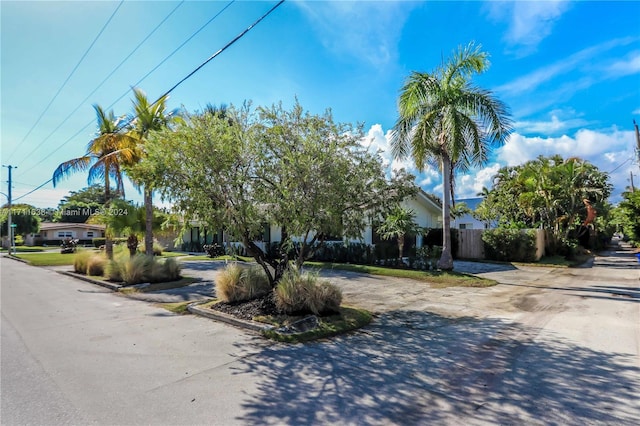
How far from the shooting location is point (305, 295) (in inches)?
290

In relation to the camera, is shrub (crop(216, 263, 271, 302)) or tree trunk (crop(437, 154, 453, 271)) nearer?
shrub (crop(216, 263, 271, 302))

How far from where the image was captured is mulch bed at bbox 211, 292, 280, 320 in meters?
7.58

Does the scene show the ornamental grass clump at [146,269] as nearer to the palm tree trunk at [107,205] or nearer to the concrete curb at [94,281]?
the concrete curb at [94,281]

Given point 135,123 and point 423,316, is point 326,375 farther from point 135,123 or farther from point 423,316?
point 135,123

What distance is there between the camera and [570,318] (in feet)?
25.2

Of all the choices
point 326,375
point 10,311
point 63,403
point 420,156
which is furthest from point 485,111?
point 10,311

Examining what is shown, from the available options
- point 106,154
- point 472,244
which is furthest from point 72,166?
point 472,244

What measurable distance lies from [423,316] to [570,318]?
3.05 m

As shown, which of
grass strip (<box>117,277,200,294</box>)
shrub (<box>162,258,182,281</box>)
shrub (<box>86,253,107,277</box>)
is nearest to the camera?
grass strip (<box>117,277,200,294</box>)

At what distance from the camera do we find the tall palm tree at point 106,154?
50.6ft

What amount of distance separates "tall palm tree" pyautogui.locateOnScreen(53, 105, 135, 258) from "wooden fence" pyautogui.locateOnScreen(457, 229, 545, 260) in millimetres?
18213

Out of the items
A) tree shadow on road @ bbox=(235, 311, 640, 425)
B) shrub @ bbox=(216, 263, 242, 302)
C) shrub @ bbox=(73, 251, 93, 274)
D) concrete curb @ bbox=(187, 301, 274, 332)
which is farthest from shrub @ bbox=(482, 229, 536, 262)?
shrub @ bbox=(73, 251, 93, 274)

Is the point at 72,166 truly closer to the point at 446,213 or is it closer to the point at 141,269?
the point at 141,269

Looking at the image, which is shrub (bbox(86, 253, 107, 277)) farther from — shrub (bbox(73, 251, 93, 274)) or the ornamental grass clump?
the ornamental grass clump
